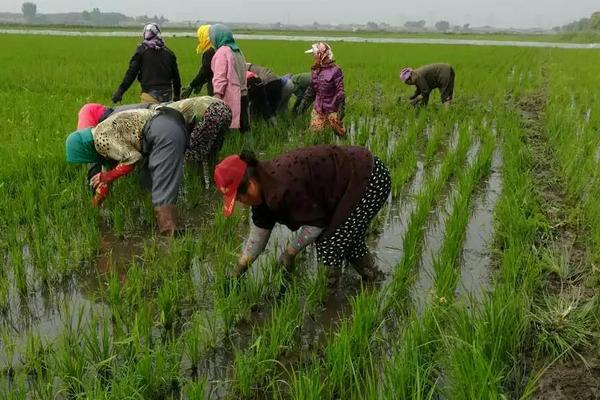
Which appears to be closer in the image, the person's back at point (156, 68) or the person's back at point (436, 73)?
the person's back at point (156, 68)

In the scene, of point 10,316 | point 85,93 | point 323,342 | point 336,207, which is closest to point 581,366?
point 323,342

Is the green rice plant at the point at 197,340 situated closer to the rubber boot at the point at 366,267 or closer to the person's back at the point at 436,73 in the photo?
the rubber boot at the point at 366,267

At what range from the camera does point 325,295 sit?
8.63 ft

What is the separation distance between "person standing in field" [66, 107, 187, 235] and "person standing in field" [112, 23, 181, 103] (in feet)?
4.87

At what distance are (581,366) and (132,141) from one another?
265 cm

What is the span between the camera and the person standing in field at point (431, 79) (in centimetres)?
721

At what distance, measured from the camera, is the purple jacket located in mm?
5645

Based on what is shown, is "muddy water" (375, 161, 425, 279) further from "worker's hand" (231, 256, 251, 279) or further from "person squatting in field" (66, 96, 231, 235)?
"person squatting in field" (66, 96, 231, 235)

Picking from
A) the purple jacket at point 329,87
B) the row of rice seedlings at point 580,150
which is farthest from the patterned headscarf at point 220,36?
the row of rice seedlings at point 580,150

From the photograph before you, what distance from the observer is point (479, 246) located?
3.26 meters

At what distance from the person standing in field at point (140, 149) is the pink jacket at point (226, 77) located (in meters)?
1.42

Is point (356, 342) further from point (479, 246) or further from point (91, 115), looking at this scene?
point (91, 115)

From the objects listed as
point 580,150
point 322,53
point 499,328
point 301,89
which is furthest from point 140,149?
point 301,89

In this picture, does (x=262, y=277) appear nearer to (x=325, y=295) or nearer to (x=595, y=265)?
(x=325, y=295)
